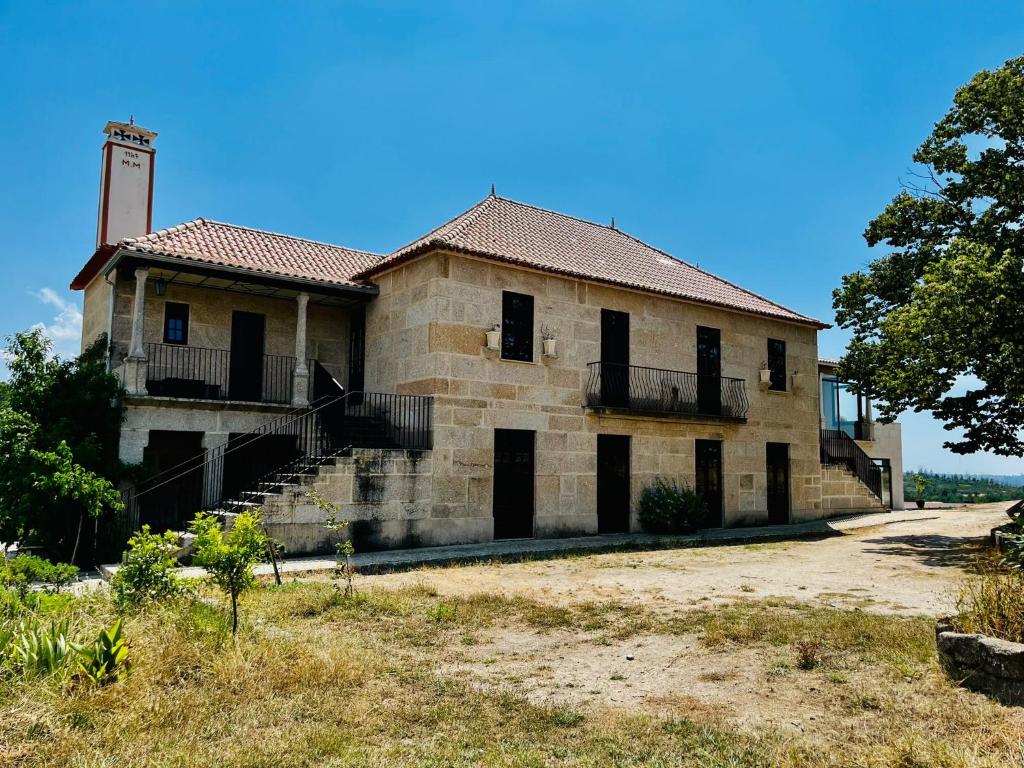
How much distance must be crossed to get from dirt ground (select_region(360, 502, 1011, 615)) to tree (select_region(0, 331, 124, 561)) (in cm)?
488

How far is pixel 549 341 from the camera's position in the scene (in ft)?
53.2

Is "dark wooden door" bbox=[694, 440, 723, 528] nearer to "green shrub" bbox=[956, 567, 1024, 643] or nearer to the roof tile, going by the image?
the roof tile

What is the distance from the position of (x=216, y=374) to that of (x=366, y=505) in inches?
195

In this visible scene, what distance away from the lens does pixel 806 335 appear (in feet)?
72.1

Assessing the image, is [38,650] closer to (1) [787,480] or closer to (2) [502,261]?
(2) [502,261]

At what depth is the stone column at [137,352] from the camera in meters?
13.8

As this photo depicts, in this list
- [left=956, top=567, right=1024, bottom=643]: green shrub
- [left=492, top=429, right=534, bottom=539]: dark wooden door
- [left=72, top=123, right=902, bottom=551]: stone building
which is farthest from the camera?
[left=492, top=429, right=534, bottom=539]: dark wooden door

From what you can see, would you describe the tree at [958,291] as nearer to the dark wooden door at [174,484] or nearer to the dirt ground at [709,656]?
the dirt ground at [709,656]

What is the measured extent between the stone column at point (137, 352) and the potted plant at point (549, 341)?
773 centimetres

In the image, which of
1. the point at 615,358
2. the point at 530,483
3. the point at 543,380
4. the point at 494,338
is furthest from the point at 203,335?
the point at 615,358

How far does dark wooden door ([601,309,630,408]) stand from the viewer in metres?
17.2

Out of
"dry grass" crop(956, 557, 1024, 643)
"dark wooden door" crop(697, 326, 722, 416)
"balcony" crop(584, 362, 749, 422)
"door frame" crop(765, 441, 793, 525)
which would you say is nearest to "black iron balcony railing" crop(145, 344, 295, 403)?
"balcony" crop(584, 362, 749, 422)

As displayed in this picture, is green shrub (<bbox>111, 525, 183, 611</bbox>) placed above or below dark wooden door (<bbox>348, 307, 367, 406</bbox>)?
below

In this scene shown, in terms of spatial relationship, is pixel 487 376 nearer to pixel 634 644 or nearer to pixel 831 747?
pixel 634 644
